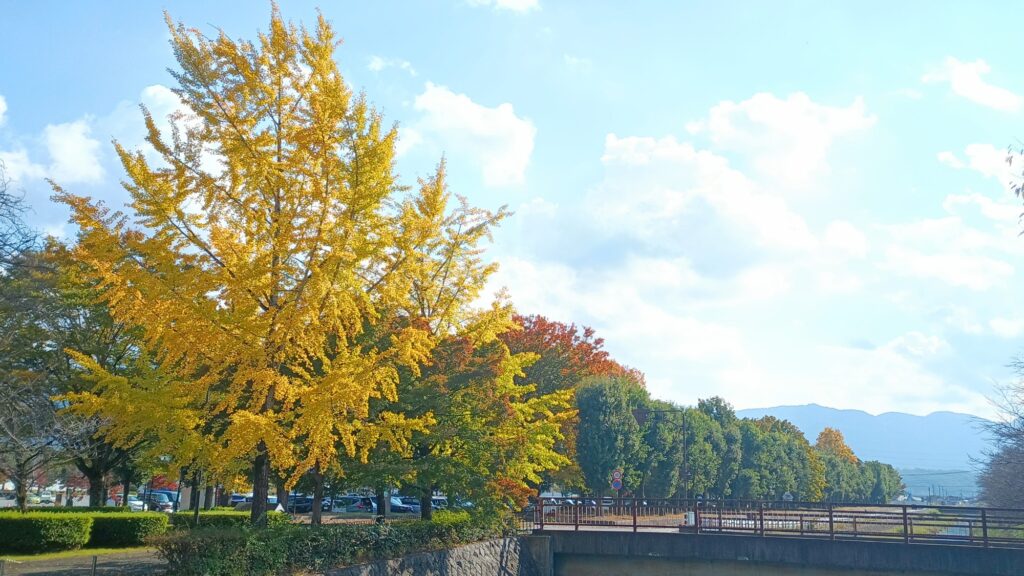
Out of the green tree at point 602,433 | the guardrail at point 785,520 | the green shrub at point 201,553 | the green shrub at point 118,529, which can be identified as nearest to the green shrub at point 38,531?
the green shrub at point 118,529

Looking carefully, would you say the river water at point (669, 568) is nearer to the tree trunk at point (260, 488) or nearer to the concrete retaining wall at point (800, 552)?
the concrete retaining wall at point (800, 552)

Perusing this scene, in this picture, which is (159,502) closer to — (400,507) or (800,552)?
(400,507)

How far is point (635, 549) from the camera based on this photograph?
27.0m

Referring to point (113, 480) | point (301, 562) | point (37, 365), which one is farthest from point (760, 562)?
point (113, 480)

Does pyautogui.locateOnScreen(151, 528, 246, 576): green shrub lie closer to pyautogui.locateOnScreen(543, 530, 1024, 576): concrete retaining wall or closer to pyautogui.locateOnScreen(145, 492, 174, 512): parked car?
pyautogui.locateOnScreen(543, 530, 1024, 576): concrete retaining wall

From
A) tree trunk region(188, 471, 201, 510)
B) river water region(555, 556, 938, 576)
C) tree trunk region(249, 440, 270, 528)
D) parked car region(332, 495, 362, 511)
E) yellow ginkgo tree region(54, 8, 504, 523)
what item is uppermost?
yellow ginkgo tree region(54, 8, 504, 523)

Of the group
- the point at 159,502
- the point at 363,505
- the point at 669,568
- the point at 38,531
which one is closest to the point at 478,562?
the point at 669,568

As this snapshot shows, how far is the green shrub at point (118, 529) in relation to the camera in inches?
978

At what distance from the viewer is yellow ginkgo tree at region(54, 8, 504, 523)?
14852 millimetres

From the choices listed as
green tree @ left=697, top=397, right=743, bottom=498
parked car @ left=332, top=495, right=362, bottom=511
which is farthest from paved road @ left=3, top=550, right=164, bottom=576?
green tree @ left=697, top=397, right=743, bottom=498

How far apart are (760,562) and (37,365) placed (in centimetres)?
2811

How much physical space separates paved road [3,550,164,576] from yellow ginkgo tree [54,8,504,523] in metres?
3.48

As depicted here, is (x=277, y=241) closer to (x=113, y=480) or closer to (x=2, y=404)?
(x=2, y=404)

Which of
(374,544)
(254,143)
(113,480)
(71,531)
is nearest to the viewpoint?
(254,143)
